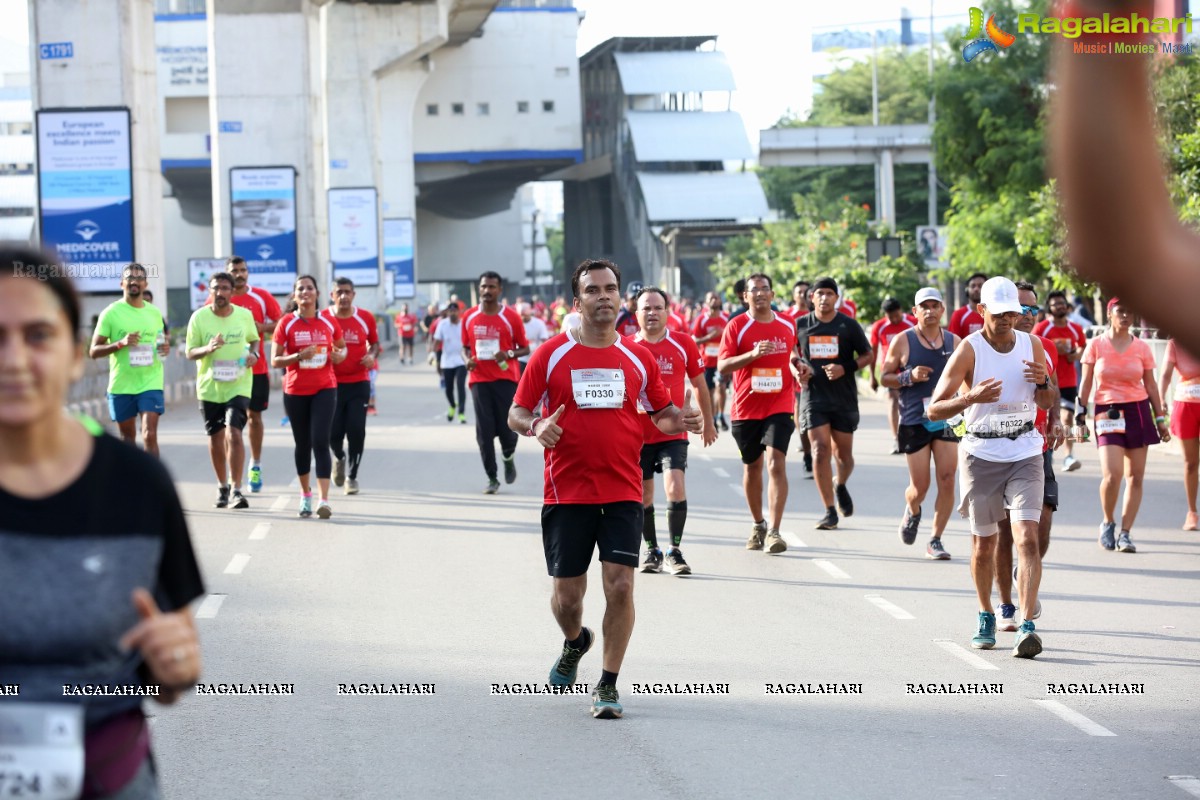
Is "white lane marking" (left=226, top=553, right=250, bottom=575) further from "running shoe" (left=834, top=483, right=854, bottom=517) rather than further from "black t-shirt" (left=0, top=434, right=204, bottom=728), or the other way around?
"black t-shirt" (left=0, top=434, right=204, bottom=728)

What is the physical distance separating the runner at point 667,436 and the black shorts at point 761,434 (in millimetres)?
1464

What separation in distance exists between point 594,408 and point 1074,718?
2561 millimetres

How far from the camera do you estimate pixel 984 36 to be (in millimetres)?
42438

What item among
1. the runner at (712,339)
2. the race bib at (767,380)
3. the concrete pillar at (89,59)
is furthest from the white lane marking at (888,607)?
the concrete pillar at (89,59)

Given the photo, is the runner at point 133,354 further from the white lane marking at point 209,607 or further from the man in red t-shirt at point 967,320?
the man in red t-shirt at point 967,320

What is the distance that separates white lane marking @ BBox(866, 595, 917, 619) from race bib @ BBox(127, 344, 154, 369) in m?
7.21

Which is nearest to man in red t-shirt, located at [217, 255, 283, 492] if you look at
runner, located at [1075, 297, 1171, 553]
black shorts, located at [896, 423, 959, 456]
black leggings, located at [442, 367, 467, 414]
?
black leggings, located at [442, 367, 467, 414]

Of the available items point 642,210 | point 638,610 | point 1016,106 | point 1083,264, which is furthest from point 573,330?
point 642,210

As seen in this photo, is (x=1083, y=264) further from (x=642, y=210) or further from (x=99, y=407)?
(x=642, y=210)

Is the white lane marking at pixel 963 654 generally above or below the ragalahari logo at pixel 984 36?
below

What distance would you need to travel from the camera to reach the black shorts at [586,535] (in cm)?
788

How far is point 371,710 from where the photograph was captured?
7.96 m

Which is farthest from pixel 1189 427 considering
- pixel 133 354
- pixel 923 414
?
pixel 133 354

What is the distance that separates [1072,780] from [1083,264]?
537 cm
